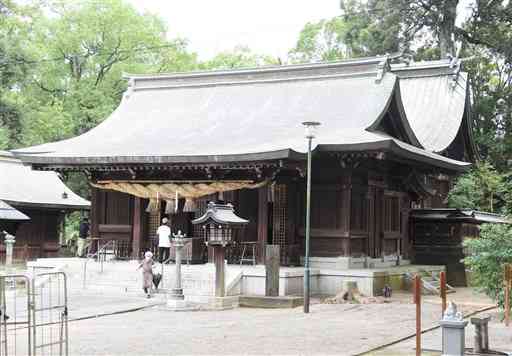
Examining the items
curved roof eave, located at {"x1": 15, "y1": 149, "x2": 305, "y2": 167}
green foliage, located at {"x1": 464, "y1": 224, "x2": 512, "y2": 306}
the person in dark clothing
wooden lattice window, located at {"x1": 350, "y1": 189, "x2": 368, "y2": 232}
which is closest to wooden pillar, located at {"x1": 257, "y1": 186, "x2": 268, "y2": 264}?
curved roof eave, located at {"x1": 15, "y1": 149, "x2": 305, "y2": 167}

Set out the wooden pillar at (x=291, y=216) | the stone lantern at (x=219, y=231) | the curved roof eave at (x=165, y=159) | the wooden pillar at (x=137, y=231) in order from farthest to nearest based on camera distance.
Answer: the wooden pillar at (x=137, y=231) → the wooden pillar at (x=291, y=216) → the curved roof eave at (x=165, y=159) → the stone lantern at (x=219, y=231)

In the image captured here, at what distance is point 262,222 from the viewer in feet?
75.7

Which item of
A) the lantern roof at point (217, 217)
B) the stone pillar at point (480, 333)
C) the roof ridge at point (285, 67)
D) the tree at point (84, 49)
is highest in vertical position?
the tree at point (84, 49)

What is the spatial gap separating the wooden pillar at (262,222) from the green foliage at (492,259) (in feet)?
24.3

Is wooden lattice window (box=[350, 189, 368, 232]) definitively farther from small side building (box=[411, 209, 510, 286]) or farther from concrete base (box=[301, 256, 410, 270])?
small side building (box=[411, 209, 510, 286])

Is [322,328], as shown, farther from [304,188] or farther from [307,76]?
[307,76]

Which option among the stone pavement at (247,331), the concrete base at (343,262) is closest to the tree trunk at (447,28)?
the concrete base at (343,262)

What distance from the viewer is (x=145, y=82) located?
3200 centimetres

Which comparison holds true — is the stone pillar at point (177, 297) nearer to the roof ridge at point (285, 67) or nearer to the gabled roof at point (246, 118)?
the gabled roof at point (246, 118)

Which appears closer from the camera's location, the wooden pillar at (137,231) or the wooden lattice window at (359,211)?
the wooden lattice window at (359,211)

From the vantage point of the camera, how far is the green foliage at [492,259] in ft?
54.2

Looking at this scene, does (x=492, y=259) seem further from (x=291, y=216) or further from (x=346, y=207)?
(x=291, y=216)

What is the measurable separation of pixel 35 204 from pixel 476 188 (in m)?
20.6

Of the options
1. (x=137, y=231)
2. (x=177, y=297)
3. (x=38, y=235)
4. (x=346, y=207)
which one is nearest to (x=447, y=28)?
(x=346, y=207)
